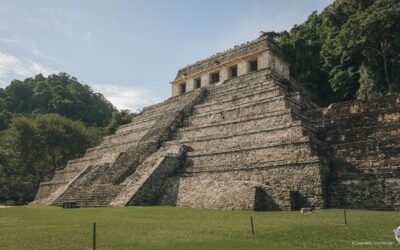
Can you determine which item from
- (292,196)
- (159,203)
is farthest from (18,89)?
(292,196)

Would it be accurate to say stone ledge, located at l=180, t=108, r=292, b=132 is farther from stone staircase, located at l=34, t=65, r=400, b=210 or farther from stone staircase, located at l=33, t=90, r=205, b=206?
stone staircase, located at l=33, t=90, r=205, b=206

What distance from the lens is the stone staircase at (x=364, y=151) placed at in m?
12.9

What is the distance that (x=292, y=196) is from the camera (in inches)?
522

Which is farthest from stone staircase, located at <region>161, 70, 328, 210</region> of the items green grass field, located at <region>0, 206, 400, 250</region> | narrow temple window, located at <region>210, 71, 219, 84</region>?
narrow temple window, located at <region>210, 71, 219, 84</region>

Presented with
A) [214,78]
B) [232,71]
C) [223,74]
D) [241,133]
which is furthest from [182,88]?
[241,133]

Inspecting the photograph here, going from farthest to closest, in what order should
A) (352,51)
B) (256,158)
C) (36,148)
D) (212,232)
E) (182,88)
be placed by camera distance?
(36,148) < (182,88) < (352,51) < (256,158) < (212,232)

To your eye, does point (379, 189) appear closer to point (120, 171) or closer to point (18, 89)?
point (120, 171)

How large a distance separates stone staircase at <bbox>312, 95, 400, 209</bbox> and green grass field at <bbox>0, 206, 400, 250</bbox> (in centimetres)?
222

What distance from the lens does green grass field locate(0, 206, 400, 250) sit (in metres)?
7.21

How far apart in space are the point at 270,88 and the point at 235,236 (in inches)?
560

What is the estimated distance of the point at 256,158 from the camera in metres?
16.2

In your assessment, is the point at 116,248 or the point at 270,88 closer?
the point at 116,248

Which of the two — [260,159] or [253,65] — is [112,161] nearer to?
[260,159]

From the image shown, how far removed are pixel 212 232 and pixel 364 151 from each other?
28.2 ft
